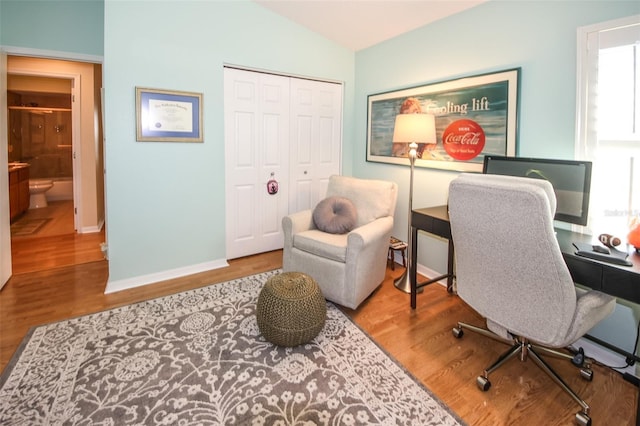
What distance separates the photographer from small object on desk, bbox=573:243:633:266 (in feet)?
4.83

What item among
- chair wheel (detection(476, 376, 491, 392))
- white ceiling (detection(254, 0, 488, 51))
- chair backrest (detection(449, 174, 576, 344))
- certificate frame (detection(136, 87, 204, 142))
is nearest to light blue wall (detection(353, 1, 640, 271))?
white ceiling (detection(254, 0, 488, 51))

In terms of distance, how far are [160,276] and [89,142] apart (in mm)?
2728

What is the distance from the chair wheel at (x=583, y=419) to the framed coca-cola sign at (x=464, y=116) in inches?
66.2

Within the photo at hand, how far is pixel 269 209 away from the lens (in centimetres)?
383

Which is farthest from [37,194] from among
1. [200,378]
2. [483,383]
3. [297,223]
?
[483,383]

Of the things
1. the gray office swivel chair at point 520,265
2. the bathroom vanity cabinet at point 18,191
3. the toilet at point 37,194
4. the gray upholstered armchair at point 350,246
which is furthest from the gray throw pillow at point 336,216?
the toilet at point 37,194

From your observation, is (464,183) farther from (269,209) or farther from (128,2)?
(128,2)

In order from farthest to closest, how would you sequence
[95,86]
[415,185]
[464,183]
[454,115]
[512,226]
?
[95,86], [415,185], [454,115], [464,183], [512,226]

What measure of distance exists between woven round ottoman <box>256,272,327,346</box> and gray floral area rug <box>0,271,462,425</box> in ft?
0.37

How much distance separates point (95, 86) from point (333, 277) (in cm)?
426

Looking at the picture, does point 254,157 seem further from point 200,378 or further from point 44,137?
point 44,137

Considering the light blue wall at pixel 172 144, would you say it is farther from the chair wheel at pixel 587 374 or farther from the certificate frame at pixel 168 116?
the chair wheel at pixel 587 374

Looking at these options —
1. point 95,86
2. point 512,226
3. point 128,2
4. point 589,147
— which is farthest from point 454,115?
point 95,86

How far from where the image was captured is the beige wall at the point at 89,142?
14.4ft
